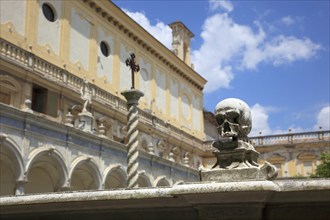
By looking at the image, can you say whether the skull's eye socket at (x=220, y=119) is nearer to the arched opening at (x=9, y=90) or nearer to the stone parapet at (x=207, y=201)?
the stone parapet at (x=207, y=201)

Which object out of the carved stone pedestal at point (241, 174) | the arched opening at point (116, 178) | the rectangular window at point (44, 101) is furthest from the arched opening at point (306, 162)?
the carved stone pedestal at point (241, 174)

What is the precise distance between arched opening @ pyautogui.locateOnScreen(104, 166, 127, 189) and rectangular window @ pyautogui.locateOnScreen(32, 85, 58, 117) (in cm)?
360

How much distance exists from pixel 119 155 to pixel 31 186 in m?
4.23

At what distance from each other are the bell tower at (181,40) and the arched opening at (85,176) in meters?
21.2

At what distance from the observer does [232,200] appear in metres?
4.14

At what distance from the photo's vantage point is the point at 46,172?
1805 cm

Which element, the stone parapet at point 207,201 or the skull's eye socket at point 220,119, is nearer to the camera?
the stone parapet at point 207,201

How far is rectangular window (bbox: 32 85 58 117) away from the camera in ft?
68.6

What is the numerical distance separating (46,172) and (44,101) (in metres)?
4.03

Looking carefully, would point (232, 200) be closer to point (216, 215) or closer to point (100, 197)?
point (216, 215)

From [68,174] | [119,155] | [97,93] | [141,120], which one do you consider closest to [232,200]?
[68,174]

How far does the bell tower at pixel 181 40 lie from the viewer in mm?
39938

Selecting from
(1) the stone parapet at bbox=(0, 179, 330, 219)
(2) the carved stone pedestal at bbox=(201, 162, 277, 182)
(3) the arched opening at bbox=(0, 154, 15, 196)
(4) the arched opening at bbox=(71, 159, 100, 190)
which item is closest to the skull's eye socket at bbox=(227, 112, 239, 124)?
(2) the carved stone pedestal at bbox=(201, 162, 277, 182)

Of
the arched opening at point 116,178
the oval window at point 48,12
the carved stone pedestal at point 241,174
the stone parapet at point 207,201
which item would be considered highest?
the oval window at point 48,12
